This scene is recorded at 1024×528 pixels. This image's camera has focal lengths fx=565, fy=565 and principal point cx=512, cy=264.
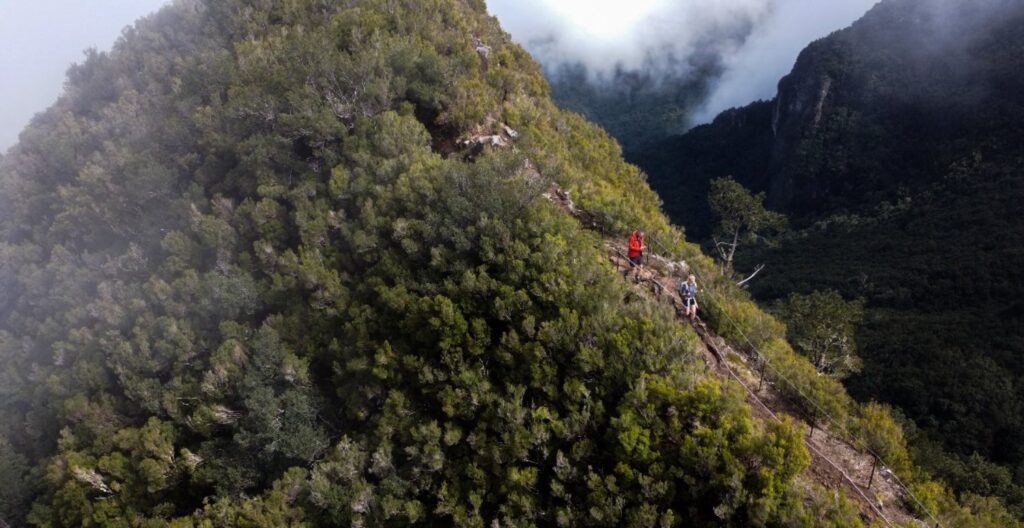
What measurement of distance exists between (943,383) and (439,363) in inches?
2149

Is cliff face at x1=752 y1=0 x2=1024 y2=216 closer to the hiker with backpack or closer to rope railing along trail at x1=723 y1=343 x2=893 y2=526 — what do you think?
the hiker with backpack

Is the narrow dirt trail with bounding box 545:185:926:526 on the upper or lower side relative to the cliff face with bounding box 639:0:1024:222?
lower

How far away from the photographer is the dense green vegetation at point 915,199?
49.1m

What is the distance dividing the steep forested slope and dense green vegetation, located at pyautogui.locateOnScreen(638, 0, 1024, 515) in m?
9.49

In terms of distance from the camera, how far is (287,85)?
22.2m

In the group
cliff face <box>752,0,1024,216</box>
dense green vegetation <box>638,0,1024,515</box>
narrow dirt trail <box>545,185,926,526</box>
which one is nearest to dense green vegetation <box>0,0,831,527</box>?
narrow dirt trail <box>545,185,926,526</box>

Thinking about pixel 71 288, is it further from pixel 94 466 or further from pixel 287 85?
pixel 287 85

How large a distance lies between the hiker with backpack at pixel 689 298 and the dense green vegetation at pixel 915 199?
23.3 feet

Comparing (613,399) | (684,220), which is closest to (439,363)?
(613,399)

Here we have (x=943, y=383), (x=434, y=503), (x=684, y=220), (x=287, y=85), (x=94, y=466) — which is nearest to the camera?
(x=434, y=503)

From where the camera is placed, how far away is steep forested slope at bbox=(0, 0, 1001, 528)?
11.2m

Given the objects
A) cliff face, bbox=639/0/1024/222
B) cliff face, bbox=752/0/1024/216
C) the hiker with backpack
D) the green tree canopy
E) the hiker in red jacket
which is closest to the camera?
the hiker with backpack

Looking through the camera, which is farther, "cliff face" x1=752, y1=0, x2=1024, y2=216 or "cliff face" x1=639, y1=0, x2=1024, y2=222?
"cliff face" x1=752, y1=0, x2=1024, y2=216

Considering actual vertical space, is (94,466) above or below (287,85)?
below
